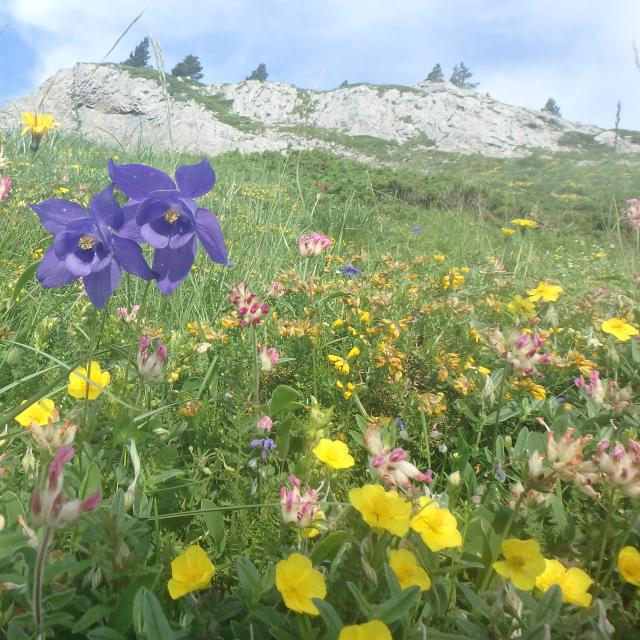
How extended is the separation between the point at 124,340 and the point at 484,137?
2042 inches

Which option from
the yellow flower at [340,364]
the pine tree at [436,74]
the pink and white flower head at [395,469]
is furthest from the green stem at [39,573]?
the pine tree at [436,74]

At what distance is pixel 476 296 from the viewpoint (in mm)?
2869

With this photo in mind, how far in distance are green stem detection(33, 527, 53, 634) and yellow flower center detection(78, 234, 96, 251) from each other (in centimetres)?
57

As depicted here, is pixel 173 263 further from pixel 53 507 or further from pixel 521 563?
pixel 521 563

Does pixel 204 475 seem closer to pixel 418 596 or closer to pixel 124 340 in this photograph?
pixel 124 340

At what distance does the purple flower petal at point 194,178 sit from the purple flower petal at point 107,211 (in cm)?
13

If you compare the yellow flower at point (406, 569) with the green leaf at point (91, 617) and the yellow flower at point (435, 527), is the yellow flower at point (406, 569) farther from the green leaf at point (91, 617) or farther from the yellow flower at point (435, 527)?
the green leaf at point (91, 617)

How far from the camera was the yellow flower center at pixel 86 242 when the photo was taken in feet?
3.48

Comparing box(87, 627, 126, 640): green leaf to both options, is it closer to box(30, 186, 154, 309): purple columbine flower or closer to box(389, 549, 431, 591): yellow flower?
box(389, 549, 431, 591): yellow flower

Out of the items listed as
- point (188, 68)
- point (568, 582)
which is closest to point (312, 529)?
point (568, 582)

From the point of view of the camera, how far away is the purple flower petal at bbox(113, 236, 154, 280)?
103cm

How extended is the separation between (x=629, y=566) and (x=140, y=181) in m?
1.24

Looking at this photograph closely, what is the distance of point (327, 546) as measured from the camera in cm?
100


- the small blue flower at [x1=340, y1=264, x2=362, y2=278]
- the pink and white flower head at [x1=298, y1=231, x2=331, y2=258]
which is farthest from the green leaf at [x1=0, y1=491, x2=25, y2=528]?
the small blue flower at [x1=340, y1=264, x2=362, y2=278]
